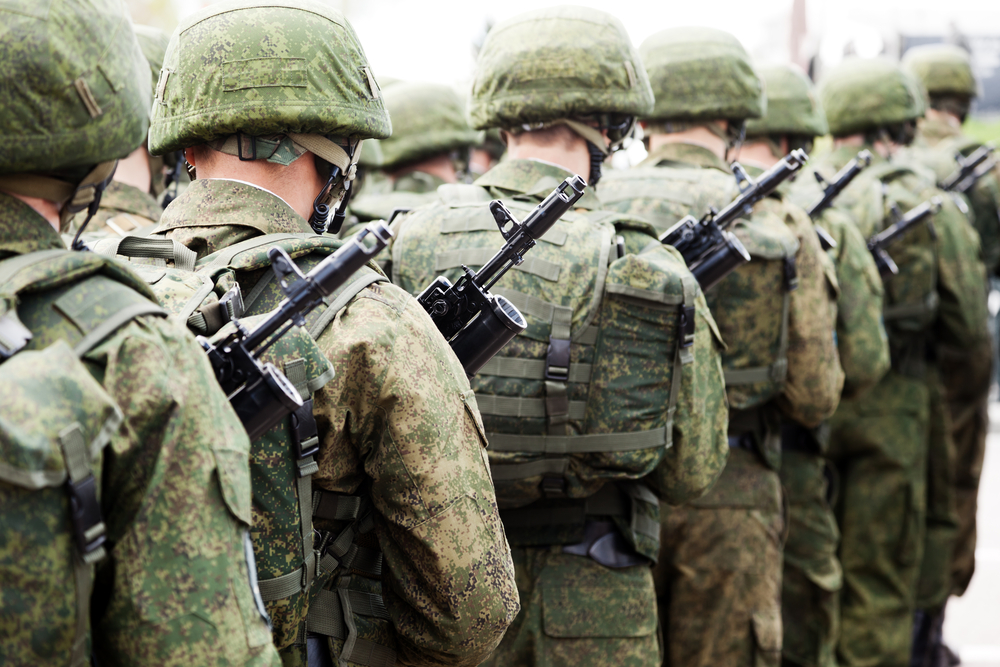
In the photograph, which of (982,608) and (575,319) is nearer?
(575,319)

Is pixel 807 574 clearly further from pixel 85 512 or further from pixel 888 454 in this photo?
pixel 85 512

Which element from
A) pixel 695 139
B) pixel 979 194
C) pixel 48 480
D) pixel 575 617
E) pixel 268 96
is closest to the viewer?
pixel 48 480

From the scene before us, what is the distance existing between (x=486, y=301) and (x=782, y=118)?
3.33 m

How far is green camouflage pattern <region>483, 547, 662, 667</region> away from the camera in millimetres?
3051

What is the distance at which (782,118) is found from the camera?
525 centimetres

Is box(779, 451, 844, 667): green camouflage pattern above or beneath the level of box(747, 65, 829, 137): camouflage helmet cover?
beneath

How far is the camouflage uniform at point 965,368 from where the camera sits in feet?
21.9

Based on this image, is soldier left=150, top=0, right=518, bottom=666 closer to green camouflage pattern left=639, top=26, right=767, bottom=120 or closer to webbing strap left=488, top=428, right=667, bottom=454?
webbing strap left=488, top=428, right=667, bottom=454

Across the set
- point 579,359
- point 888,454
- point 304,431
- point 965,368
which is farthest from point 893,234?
point 304,431

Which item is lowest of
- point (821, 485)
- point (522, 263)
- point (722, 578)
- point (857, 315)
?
point (821, 485)

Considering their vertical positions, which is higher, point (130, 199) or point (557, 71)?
point (557, 71)

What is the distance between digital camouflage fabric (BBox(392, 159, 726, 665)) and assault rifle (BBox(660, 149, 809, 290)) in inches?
14.7

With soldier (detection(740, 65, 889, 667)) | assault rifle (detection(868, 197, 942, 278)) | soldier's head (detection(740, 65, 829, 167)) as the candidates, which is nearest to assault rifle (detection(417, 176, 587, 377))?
soldier (detection(740, 65, 889, 667))

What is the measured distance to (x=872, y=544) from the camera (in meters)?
5.66
